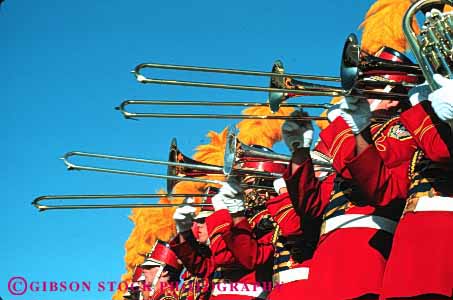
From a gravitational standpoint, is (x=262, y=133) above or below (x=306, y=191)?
above

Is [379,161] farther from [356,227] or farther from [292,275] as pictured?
[292,275]

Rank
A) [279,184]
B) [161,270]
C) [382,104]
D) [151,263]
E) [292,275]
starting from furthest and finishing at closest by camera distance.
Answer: [151,263] → [161,270] → [279,184] → [292,275] → [382,104]

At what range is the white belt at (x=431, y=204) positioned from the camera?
3381 mm

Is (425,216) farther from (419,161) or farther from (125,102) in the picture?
(125,102)

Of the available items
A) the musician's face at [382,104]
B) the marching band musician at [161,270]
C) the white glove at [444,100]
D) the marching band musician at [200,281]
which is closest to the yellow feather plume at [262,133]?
the marching band musician at [161,270]

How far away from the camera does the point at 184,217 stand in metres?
6.63

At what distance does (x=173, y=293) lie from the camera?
346 inches

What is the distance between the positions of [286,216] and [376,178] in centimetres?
104

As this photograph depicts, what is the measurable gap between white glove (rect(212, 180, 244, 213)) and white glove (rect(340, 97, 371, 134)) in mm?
Result: 1841

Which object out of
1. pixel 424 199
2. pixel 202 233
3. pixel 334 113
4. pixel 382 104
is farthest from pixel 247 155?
pixel 202 233

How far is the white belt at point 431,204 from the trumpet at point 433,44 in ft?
1.42

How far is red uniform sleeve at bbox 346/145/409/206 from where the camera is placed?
361 centimetres

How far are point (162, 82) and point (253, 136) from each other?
6263 millimetres

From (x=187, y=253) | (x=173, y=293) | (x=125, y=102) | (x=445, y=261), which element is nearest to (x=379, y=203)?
(x=445, y=261)
